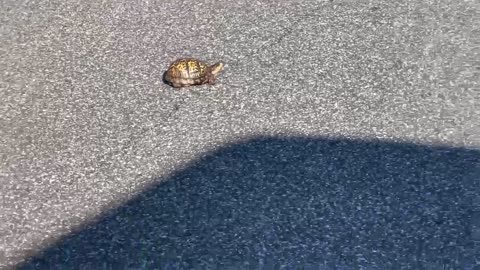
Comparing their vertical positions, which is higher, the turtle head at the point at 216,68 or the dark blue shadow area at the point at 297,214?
the turtle head at the point at 216,68

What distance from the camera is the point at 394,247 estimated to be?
13.3 ft

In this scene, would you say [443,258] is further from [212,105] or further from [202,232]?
[212,105]

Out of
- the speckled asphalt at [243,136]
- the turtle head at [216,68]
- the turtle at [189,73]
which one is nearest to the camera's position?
the speckled asphalt at [243,136]

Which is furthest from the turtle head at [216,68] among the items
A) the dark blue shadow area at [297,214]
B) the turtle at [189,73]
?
the dark blue shadow area at [297,214]

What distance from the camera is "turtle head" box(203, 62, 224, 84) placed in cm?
546

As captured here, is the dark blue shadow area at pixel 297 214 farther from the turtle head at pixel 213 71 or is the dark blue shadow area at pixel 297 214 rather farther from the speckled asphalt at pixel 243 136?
the turtle head at pixel 213 71

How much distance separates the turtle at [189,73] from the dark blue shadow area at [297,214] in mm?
743

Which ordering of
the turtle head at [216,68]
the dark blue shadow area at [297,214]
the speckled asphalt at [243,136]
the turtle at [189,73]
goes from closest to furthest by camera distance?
the dark blue shadow area at [297,214]
the speckled asphalt at [243,136]
the turtle at [189,73]
the turtle head at [216,68]

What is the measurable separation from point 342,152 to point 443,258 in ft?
3.17

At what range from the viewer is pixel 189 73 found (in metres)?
5.41

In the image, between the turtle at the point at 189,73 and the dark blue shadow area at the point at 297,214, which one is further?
the turtle at the point at 189,73

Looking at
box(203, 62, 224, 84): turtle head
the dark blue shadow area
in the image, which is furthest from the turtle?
the dark blue shadow area

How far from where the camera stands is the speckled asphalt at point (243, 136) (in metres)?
4.16

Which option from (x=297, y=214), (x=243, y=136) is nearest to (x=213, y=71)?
(x=243, y=136)
